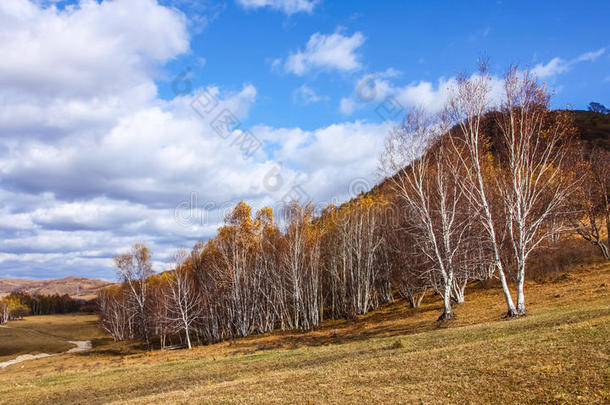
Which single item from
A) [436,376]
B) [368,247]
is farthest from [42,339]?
[436,376]

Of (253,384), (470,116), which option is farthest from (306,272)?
(253,384)

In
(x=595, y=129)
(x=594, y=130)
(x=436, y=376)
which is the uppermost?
(x=595, y=129)

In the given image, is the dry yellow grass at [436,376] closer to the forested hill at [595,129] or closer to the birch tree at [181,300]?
the birch tree at [181,300]

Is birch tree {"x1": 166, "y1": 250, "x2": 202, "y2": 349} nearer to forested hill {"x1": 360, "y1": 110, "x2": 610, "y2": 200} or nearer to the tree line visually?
the tree line

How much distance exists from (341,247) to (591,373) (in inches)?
1781

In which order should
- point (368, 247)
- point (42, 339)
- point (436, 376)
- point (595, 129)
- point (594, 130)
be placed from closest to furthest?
point (436, 376), point (368, 247), point (42, 339), point (594, 130), point (595, 129)

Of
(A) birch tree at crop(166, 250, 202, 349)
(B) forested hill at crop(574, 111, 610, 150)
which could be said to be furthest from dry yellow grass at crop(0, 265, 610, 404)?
(B) forested hill at crop(574, 111, 610, 150)

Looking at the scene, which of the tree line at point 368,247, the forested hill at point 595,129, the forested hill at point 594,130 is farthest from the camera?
the forested hill at point 595,129

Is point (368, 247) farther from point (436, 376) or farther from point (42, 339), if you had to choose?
point (42, 339)

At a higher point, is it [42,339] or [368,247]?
[368,247]

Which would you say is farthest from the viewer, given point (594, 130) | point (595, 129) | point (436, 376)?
point (595, 129)

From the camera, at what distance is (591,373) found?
346 inches

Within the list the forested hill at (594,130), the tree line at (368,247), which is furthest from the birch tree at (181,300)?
the forested hill at (594,130)

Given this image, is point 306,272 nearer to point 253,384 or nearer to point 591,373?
point 253,384
